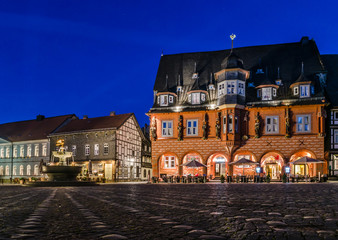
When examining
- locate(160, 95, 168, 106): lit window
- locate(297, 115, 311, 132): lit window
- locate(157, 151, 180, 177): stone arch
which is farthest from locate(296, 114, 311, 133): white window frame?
locate(160, 95, 168, 106): lit window

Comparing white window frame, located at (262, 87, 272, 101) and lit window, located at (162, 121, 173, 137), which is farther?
lit window, located at (162, 121, 173, 137)

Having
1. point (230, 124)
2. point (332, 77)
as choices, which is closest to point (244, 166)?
point (230, 124)

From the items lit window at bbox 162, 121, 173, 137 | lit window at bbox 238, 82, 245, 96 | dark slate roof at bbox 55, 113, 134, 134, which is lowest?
lit window at bbox 162, 121, 173, 137

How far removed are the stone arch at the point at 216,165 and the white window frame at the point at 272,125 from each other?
514 cm

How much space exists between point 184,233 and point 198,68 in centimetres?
4181

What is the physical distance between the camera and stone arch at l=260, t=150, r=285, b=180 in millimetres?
40422

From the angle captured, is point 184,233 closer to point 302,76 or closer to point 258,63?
point 302,76

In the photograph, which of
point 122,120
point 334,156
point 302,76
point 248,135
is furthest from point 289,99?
point 122,120

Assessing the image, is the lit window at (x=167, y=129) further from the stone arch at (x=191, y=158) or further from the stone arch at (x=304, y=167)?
the stone arch at (x=304, y=167)

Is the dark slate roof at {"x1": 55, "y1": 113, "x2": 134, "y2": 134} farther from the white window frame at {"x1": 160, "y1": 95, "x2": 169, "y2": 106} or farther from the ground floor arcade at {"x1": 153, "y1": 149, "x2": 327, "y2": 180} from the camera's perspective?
the ground floor arcade at {"x1": 153, "y1": 149, "x2": 327, "y2": 180}

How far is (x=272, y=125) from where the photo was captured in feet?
134

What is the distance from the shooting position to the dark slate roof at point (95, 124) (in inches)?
2153

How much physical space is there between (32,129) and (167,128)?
29.3 metres

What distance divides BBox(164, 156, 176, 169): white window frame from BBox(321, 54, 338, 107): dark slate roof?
60.9 ft
